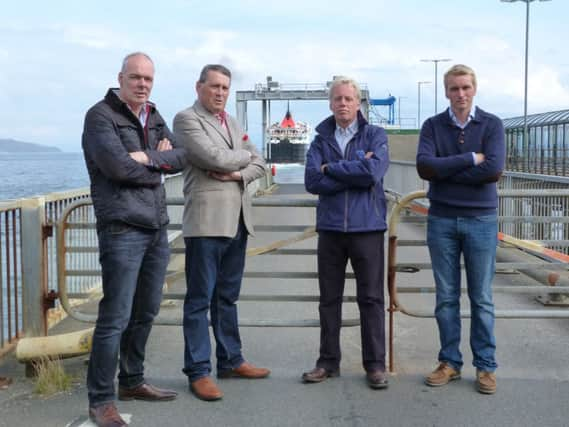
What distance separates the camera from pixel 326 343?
5.39 meters

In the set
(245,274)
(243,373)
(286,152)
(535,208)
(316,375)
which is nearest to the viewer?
(316,375)

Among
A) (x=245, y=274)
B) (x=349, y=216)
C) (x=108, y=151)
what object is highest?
(x=108, y=151)

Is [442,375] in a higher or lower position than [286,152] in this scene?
lower

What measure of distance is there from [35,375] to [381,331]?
2488 millimetres

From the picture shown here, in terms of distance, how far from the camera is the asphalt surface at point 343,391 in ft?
15.2

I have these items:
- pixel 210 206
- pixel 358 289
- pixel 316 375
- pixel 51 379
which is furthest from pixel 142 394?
pixel 358 289

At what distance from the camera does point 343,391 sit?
5.14 metres

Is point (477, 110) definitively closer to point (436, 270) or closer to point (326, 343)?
point (436, 270)

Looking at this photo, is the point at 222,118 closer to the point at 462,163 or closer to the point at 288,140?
the point at 462,163

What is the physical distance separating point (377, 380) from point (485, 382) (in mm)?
720

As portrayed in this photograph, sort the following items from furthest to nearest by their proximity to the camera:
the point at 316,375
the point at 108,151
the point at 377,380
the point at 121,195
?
the point at 316,375 → the point at 377,380 → the point at 121,195 → the point at 108,151

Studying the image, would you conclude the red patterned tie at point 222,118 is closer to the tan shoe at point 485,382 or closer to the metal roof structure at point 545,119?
the tan shoe at point 485,382

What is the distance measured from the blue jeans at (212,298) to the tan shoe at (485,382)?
1662 millimetres

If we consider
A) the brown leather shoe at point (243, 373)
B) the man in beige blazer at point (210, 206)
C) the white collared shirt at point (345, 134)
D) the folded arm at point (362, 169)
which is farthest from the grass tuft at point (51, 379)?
the white collared shirt at point (345, 134)
